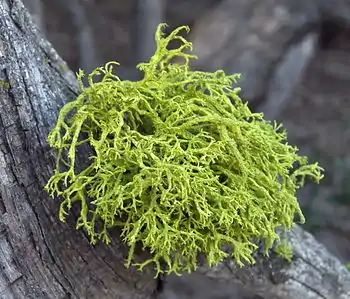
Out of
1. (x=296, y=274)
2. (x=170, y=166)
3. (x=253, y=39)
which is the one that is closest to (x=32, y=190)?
(x=170, y=166)

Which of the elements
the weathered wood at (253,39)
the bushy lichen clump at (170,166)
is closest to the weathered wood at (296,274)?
the bushy lichen clump at (170,166)

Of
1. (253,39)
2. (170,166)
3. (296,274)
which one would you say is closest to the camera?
(170,166)

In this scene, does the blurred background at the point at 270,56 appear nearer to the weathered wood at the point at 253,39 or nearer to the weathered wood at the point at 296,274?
the weathered wood at the point at 253,39

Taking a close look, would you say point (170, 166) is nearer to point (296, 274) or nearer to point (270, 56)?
point (296, 274)

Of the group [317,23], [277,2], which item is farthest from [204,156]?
[317,23]

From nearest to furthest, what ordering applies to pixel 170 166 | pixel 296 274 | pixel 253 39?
pixel 170 166 → pixel 296 274 → pixel 253 39

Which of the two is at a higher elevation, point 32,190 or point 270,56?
point 270,56

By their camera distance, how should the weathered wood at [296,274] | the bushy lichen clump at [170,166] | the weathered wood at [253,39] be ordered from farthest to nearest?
the weathered wood at [253,39] → the weathered wood at [296,274] → the bushy lichen clump at [170,166]

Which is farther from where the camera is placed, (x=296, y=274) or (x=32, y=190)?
(x=296, y=274)
